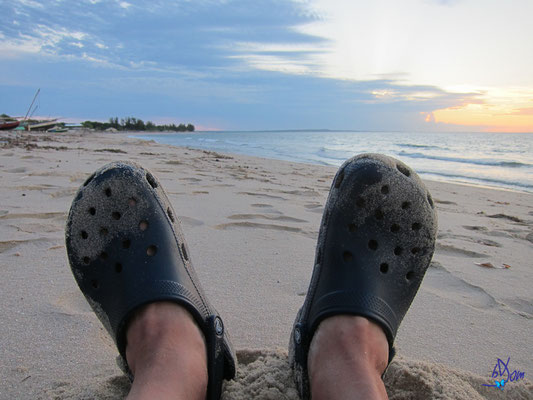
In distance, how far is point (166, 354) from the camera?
98 cm

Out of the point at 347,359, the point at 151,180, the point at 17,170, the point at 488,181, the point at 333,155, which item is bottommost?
the point at 488,181

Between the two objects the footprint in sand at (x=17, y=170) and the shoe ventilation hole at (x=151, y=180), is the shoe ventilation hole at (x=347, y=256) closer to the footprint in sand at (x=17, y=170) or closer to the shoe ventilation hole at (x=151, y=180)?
the shoe ventilation hole at (x=151, y=180)

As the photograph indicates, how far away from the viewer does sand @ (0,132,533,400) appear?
1.04m

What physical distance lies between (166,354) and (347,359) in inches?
16.0

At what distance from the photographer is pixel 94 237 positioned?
4.18ft

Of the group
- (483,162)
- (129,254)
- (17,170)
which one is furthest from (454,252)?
(483,162)

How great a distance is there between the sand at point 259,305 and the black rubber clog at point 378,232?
0.20m

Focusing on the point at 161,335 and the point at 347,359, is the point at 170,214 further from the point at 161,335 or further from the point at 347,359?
the point at 347,359

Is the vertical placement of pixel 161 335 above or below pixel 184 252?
below

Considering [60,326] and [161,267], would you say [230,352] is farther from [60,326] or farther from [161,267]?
[60,326]

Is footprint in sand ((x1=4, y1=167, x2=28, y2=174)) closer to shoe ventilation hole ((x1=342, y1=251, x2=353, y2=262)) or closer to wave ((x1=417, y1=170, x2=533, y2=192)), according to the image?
shoe ventilation hole ((x1=342, y1=251, x2=353, y2=262))

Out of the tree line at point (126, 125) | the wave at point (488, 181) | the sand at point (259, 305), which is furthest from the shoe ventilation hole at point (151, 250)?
the tree line at point (126, 125)

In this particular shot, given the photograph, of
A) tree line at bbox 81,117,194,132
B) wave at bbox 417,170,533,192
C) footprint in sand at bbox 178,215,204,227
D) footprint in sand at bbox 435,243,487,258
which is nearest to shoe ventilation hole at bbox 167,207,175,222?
footprint in sand at bbox 178,215,204,227

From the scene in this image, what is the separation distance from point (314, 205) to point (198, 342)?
2.22 metres
